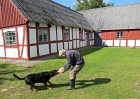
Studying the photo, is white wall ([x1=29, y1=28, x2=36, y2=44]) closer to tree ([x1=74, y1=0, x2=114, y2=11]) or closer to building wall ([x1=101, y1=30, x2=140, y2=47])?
building wall ([x1=101, y1=30, x2=140, y2=47])

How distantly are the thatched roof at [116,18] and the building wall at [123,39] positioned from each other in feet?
2.53

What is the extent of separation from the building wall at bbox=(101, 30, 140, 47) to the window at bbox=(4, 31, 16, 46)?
50.2ft

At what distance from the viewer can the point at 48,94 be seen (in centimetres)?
483

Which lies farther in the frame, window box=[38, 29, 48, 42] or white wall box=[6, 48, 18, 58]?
window box=[38, 29, 48, 42]

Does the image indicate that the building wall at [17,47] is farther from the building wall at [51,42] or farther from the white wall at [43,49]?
the white wall at [43,49]

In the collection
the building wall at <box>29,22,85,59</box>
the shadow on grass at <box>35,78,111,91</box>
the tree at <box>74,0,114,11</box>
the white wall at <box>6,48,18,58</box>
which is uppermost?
the tree at <box>74,0,114,11</box>

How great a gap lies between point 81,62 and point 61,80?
163 cm

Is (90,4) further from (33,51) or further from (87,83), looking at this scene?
(87,83)

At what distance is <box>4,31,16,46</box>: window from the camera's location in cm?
1130

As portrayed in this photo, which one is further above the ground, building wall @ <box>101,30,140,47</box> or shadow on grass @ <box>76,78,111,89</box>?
building wall @ <box>101,30,140,47</box>

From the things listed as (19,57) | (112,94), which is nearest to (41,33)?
(19,57)

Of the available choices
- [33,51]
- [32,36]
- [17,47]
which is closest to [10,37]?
[17,47]

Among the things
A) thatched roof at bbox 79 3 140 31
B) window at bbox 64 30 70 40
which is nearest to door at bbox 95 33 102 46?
thatched roof at bbox 79 3 140 31

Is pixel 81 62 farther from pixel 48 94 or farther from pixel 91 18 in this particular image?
pixel 91 18
